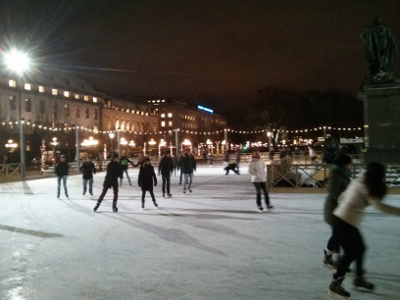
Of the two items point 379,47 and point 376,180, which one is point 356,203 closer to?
point 376,180

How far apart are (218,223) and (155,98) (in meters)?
120

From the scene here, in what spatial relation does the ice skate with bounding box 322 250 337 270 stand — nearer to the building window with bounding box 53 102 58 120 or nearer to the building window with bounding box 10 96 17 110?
the building window with bounding box 10 96 17 110

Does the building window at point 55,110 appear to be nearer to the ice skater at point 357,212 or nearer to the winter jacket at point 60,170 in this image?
the winter jacket at point 60,170

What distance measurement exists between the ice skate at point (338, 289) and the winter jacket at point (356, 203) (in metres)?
0.66

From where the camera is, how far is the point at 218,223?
9531 millimetres

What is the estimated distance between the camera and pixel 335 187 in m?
5.50

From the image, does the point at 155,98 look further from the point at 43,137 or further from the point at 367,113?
the point at 367,113

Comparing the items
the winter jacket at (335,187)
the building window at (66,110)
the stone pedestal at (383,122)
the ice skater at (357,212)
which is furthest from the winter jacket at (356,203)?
the building window at (66,110)

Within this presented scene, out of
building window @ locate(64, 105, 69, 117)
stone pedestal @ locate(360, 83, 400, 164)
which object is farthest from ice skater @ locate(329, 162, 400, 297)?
building window @ locate(64, 105, 69, 117)

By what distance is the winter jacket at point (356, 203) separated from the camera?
4484 millimetres

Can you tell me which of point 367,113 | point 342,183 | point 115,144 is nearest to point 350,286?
point 342,183

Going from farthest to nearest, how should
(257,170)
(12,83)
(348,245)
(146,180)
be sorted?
(12,83)
(146,180)
(257,170)
(348,245)

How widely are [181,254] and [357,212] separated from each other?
3.07 metres

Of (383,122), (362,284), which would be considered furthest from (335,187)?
(383,122)
